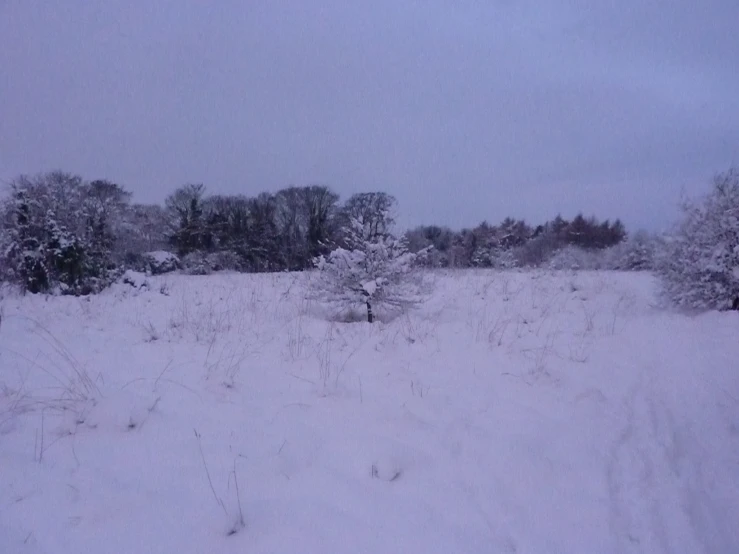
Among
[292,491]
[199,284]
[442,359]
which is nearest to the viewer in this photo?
[292,491]

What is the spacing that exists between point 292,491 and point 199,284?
29.7 ft

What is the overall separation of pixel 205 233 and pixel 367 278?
16.2 m

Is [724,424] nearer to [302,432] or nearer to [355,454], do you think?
[355,454]

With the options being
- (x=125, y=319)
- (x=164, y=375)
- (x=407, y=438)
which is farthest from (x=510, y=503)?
(x=125, y=319)

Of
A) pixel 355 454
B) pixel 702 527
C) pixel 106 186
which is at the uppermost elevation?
pixel 106 186

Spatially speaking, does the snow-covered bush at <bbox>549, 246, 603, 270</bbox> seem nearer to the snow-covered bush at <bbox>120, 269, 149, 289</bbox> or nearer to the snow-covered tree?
the snow-covered tree

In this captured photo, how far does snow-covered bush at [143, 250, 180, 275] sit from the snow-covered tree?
44.0 feet

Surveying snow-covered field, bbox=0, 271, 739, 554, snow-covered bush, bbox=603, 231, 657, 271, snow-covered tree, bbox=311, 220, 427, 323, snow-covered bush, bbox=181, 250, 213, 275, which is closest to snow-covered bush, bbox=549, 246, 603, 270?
snow-covered bush, bbox=603, 231, 657, 271

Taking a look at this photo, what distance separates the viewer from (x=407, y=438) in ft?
8.60

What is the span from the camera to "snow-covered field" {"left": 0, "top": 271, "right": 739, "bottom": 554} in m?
1.91

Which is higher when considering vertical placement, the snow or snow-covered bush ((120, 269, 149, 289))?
the snow

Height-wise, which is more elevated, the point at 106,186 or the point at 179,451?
the point at 106,186

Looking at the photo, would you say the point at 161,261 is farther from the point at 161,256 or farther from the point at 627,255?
the point at 627,255

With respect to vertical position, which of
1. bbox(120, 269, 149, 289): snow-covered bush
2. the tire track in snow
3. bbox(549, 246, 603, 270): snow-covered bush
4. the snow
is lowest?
the tire track in snow
